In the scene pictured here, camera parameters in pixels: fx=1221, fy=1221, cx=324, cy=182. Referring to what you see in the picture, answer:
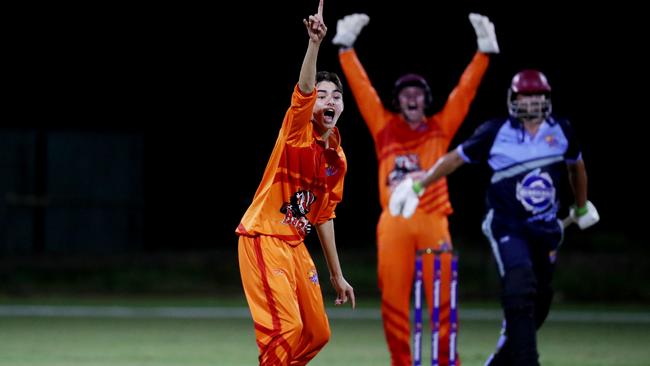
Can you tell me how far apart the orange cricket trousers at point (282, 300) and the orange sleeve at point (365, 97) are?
2554mm

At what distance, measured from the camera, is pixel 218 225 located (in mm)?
20031

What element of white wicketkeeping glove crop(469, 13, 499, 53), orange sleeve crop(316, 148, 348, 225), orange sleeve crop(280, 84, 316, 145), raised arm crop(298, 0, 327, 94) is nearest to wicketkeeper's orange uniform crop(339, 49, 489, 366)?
white wicketkeeping glove crop(469, 13, 499, 53)

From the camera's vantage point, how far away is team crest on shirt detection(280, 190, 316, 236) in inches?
274

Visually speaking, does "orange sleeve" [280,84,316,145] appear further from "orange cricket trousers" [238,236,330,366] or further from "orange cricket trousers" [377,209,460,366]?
"orange cricket trousers" [377,209,460,366]

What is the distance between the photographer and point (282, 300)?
22.1ft

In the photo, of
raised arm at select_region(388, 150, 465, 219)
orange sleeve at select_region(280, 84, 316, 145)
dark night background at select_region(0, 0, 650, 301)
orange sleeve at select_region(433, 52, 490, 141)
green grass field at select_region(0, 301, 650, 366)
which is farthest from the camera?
dark night background at select_region(0, 0, 650, 301)

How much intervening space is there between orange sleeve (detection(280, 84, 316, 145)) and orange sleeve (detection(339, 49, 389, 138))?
8.20ft

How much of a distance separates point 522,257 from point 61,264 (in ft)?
39.5

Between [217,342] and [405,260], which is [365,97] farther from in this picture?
[217,342]

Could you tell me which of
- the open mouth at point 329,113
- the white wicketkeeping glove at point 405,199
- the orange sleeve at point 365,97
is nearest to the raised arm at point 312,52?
the open mouth at point 329,113

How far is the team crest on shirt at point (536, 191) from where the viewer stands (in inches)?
302

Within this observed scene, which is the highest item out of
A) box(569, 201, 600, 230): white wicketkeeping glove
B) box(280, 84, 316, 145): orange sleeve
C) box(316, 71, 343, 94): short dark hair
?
box(316, 71, 343, 94): short dark hair

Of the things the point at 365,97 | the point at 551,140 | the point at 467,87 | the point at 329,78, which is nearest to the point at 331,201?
the point at 329,78

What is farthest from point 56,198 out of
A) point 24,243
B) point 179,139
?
point 179,139
